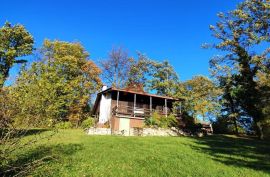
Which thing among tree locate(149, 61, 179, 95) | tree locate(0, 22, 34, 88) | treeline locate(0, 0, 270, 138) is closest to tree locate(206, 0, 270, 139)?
treeline locate(0, 0, 270, 138)

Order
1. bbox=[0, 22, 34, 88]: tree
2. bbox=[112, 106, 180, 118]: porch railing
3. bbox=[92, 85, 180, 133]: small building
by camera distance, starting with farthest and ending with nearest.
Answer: bbox=[0, 22, 34, 88]: tree
bbox=[112, 106, 180, 118]: porch railing
bbox=[92, 85, 180, 133]: small building

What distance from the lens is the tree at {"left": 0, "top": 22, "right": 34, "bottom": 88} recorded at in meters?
33.5

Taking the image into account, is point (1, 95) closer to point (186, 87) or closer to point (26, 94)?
point (26, 94)

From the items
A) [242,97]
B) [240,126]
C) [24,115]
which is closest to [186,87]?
[240,126]

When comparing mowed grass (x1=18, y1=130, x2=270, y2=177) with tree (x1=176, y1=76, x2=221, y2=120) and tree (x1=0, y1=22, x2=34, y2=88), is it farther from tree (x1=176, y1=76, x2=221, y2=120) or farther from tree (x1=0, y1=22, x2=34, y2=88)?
tree (x1=176, y1=76, x2=221, y2=120)

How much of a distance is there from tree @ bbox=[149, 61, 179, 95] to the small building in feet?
34.5

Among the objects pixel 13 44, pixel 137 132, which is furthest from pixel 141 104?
pixel 13 44

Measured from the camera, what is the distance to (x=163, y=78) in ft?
152

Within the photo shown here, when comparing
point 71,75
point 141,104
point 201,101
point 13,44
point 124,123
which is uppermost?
point 13,44

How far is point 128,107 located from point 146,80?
1733 centimetres

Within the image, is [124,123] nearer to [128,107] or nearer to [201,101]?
[128,107]

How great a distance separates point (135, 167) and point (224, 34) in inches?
788

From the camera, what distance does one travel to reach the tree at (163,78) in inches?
1773

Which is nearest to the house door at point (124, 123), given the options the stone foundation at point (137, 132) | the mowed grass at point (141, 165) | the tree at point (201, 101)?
the stone foundation at point (137, 132)
